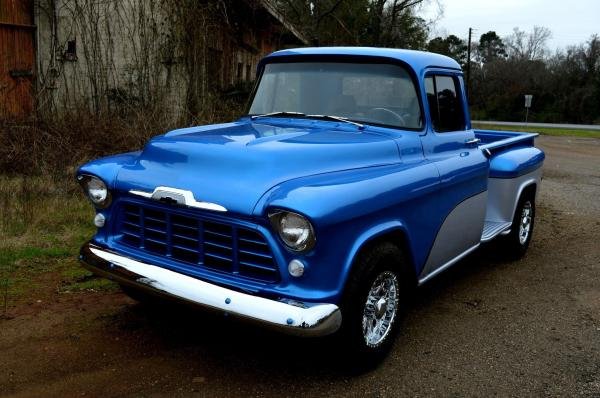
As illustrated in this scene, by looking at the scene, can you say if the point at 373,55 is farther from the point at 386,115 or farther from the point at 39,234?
the point at 39,234

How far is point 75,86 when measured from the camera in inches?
441

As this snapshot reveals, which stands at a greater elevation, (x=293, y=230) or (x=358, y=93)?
(x=358, y=93)

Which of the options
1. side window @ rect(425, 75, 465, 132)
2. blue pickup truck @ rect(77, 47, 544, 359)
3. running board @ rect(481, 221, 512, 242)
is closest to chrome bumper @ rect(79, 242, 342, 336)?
blue pickup truck @ rect(77, 47, 544, 359)

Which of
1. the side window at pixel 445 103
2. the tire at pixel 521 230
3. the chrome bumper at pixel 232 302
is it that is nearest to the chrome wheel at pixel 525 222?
the tire at pixel 521 230

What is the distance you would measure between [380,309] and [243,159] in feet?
3.90

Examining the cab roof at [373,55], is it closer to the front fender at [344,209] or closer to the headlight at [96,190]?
the front fender at [344,209]

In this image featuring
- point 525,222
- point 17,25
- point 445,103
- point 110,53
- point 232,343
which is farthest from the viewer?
point 17,25

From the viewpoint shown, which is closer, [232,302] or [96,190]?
[232,302]

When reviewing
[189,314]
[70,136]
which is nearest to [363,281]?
[189,314]

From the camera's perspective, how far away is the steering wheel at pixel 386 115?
161 inches

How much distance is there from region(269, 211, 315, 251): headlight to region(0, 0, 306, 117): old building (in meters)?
8.33

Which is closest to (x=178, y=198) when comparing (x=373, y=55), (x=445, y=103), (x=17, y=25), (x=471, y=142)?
(x=373, y=55)

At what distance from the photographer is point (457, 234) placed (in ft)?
14.1

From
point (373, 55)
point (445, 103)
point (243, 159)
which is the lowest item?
point (243, 159)
